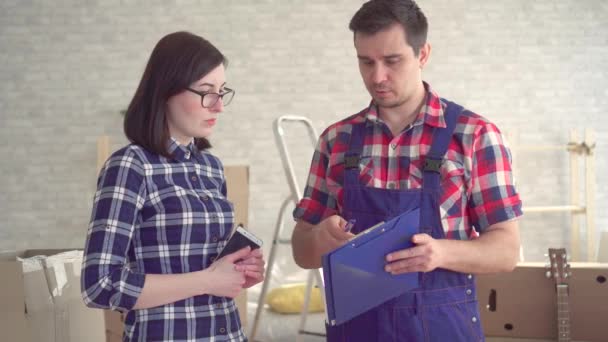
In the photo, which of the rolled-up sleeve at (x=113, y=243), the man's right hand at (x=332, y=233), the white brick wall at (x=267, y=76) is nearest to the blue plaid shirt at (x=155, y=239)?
the rolled-up sleeve at (x=113, y=243)

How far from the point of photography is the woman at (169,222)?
1.46 meters

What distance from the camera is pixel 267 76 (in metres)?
6.00

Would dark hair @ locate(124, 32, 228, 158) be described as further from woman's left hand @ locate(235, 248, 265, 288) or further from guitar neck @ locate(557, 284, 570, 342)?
guitar neck @ locate(557, 284, 570, 342)

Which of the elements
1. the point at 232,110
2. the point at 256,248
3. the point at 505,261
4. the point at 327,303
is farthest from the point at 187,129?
the point at 232,110

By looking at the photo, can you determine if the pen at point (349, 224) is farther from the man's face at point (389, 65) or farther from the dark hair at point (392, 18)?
the dark hair at point (392, 18)

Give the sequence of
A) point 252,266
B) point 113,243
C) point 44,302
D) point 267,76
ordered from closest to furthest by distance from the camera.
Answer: point 113,243
point 252,266
point 44,302
point 267,76

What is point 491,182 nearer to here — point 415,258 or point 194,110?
point 415,258

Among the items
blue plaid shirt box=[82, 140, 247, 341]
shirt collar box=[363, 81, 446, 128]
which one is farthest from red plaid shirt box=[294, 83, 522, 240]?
blue plaid shirt box=[82, 140, 247, 341]

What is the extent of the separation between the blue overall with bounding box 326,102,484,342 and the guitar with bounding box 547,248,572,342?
1.10 m

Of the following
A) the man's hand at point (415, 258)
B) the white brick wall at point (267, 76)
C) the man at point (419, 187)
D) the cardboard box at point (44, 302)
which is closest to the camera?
the man's hand at point (415, 258)

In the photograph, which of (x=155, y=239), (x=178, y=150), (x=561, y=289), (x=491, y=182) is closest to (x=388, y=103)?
(x=491, y=182)

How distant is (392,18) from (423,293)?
690 mm

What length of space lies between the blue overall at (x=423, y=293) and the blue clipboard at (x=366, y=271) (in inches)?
3.7

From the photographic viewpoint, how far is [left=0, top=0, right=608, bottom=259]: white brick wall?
5973 mm
